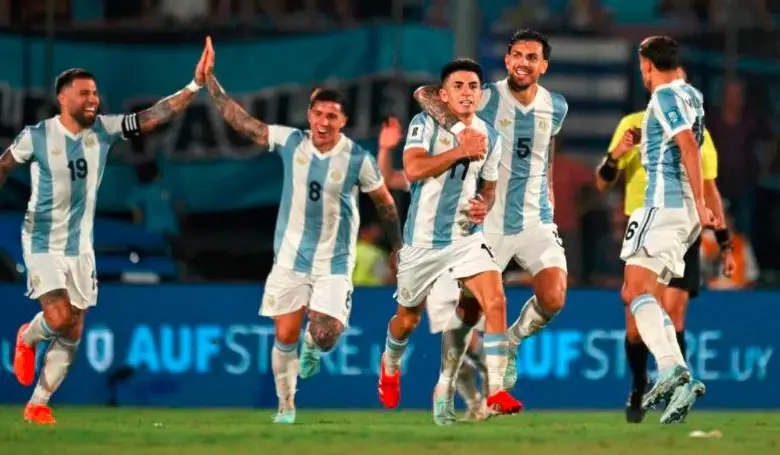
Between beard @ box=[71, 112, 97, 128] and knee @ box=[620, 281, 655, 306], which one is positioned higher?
beard @ box=[71, 112, 97, 128]

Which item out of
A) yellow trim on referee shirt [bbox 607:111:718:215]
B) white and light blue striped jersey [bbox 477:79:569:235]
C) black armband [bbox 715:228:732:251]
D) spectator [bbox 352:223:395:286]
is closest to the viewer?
black armband [bbox 715:228:732:251]

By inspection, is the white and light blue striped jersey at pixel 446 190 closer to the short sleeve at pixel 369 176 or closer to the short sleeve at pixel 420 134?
the short sleeve at pixel 420 134

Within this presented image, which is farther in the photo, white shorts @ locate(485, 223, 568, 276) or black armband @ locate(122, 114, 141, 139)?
black armband @ locate(122, 114, 141, 139)

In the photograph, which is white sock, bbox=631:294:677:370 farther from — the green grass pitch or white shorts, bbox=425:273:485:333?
white shorts, bbox=425:273:485:333

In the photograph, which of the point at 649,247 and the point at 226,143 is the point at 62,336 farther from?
the point at 226,143

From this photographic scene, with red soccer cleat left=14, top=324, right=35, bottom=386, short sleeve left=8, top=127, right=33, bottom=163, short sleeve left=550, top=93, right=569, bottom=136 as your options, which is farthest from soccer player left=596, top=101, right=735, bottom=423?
red soccer cleat left=14, top=324, right=35, bottom=386

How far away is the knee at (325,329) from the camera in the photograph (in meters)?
Result: 12.9

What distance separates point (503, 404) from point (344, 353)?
4.90 m

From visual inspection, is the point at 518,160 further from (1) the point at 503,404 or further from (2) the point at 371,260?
(2) the point at 371,260

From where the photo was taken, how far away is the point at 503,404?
11.1 metres

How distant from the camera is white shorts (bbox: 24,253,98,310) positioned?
12.7 metres

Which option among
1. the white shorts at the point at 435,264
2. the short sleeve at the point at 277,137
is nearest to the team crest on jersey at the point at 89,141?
the short sleeve at the point at 277,137

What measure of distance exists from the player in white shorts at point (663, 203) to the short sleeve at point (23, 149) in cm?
379

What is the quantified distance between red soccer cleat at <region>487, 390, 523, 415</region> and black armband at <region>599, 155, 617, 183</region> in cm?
232
